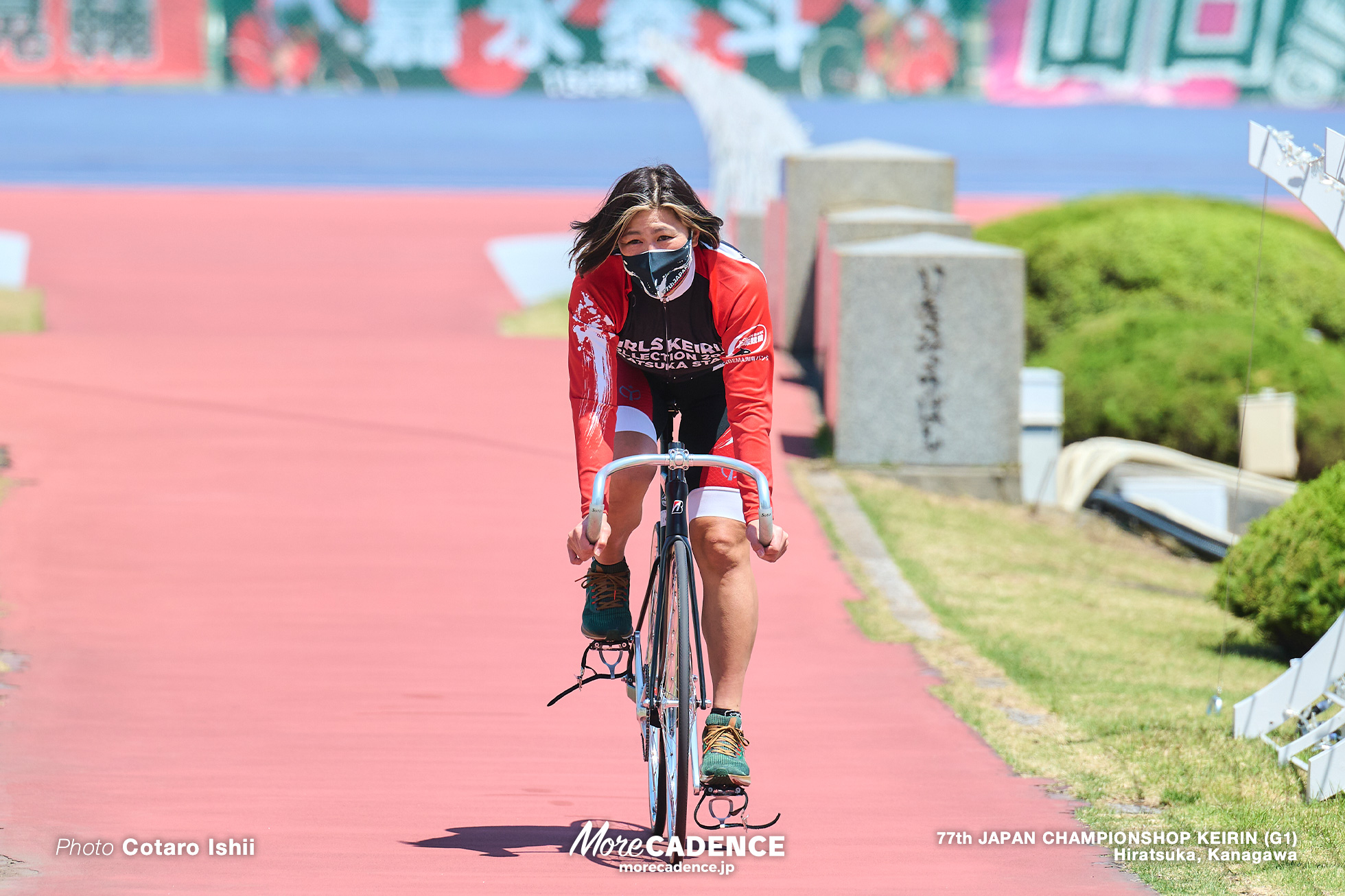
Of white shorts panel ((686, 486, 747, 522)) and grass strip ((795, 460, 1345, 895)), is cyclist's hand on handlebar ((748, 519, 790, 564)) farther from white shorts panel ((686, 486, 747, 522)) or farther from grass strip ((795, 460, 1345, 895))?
grass strip ((795, 460, 1345, 895))

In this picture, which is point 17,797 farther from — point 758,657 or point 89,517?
point 89,517

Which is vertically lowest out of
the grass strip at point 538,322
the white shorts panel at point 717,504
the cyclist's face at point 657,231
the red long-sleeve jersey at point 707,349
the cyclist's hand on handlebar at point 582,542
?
the grass strip at point 538,322

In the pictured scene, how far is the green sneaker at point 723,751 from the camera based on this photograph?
14.7ft

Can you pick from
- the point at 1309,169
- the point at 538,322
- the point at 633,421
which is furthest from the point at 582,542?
the point at 538,322

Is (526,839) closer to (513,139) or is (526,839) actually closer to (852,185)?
(852,185)

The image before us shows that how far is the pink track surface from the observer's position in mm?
5066

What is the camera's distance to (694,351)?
475cm

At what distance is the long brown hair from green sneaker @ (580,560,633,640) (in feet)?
3.09

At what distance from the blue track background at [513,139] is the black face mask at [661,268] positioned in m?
30.2

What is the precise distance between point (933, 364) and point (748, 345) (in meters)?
7.22

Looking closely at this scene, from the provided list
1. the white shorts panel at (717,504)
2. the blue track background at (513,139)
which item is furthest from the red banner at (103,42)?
the white shorts panel at (717,504)

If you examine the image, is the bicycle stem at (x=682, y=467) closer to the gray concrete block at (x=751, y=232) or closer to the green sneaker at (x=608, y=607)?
the green sneaker at (x=608, y=607)

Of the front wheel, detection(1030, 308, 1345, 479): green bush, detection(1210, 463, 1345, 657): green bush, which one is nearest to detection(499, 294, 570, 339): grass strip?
detection(1030, 308, 1345, 479): green bush

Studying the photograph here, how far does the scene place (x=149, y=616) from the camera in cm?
794
